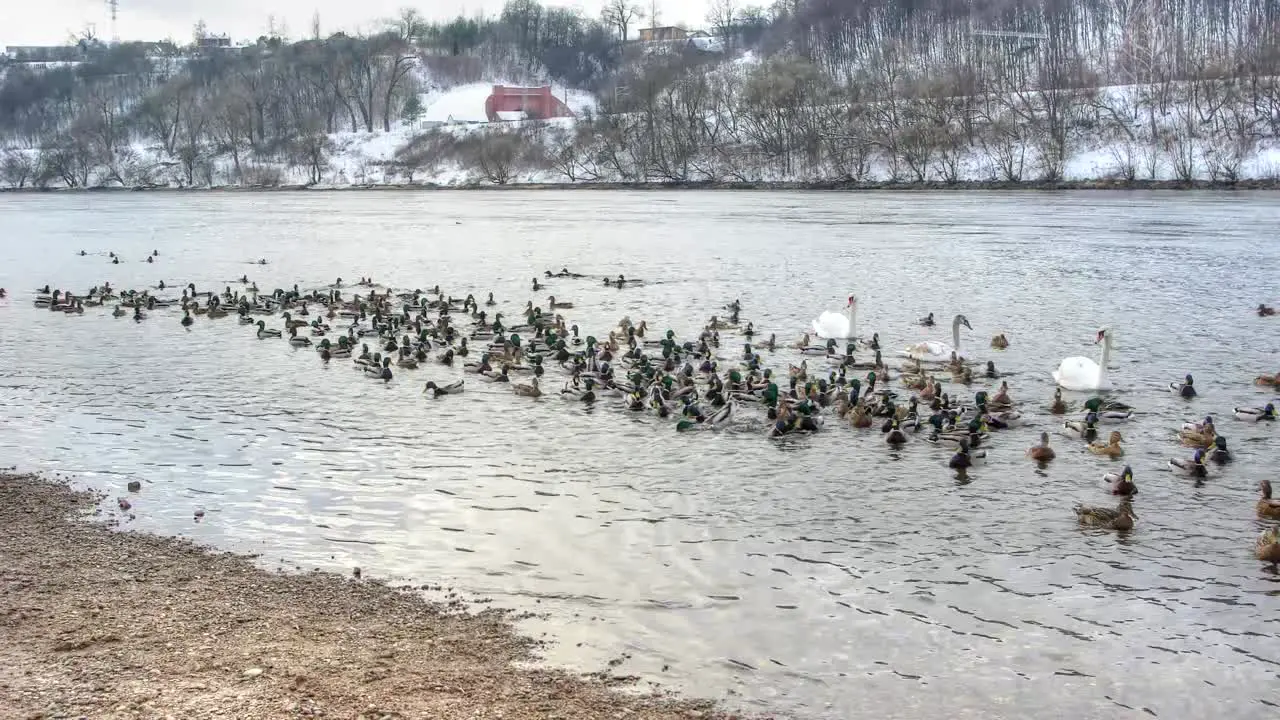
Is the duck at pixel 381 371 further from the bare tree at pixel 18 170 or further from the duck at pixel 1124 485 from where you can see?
the bare tree at pixel 18 170

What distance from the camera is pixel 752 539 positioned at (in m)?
11.2

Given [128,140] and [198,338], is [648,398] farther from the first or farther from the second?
[128,140]

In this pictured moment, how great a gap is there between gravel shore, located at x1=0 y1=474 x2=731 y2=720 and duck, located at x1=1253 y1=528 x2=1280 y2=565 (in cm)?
612

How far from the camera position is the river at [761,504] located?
8.66 metres

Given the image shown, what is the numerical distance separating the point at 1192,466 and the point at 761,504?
526 cm

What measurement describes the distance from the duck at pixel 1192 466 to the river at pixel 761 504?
23 centimetres

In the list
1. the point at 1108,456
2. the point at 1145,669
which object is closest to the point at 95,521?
the point at 1145,669

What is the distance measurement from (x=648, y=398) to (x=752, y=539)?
20.0 feet

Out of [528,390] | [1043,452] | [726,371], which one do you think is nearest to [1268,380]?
[1043,452]

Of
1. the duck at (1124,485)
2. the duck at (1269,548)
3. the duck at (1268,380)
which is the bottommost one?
the duck at (1269,548)

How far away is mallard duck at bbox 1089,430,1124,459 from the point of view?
1402cm

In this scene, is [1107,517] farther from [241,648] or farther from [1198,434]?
[241,648]

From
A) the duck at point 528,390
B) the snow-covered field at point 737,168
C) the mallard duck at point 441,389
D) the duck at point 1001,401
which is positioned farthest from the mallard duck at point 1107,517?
the snow-covered field at point 737,168

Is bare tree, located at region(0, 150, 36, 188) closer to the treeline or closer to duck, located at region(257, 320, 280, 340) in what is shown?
the treeline
